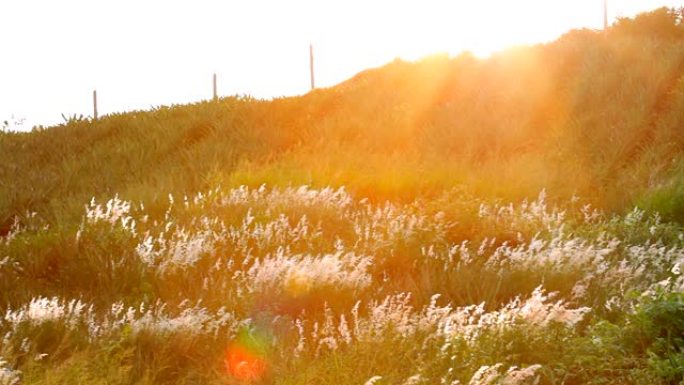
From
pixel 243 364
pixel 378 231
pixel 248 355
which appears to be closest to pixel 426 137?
pixel 378 231

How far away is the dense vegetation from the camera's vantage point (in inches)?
170

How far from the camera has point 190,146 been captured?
12.8 metres

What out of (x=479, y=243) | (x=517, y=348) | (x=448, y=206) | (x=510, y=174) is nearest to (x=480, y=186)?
(x=510, y=174)

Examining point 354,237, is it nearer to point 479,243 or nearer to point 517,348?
point 479,243

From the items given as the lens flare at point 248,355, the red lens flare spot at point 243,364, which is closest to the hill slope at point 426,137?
the lens flare at point 248,355

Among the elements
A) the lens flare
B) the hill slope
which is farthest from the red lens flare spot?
the hill slope

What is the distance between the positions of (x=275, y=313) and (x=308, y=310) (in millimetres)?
237

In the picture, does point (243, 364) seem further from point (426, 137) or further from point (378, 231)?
point (426, 137)

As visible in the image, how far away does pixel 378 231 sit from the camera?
7238 mm

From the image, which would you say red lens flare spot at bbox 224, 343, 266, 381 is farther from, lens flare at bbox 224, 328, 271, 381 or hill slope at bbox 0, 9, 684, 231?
hill slope at bbox 0, 9, 684, 231

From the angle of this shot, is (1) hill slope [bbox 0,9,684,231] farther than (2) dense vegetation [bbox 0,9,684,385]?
Yes

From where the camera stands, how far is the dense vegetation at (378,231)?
4309 millimetres

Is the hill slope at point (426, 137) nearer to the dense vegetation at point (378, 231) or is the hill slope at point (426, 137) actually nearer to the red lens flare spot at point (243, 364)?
the dense vegetation at point (378, 231)

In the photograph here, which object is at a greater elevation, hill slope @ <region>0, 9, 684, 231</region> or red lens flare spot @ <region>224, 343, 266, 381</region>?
hill slope @ <region>0, 9, 684, 231</region>
